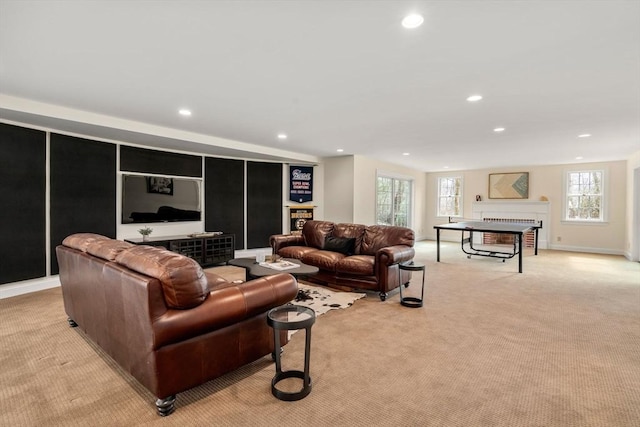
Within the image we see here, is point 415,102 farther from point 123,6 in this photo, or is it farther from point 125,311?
point 125,311

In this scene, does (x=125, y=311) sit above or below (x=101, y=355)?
above

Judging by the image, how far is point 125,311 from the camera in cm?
198

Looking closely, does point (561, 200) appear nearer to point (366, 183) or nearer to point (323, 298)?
point (366, 183)

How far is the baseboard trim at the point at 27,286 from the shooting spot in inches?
159

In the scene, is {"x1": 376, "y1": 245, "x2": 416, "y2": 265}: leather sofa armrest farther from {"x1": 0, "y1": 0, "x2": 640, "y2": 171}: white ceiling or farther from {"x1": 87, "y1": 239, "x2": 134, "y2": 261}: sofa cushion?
{"x1": 87, "y1": 239, "x2": 134, "y2": 261}: sofa cushion

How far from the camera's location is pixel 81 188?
15.6ft

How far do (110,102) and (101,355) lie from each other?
2.70 meters

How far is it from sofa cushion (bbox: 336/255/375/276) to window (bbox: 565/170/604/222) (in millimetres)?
7271

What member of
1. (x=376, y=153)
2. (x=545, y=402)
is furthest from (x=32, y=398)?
(x=376, y=153)

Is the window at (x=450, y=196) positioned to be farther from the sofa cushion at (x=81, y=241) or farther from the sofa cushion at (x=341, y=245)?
the sofa cushion at (x=81, y=241)

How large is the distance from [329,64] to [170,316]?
221cm

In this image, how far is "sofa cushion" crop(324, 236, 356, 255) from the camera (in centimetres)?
479

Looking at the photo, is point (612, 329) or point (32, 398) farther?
point (612, 329)

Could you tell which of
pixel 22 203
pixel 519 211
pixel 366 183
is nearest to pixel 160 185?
pixel 22 203
